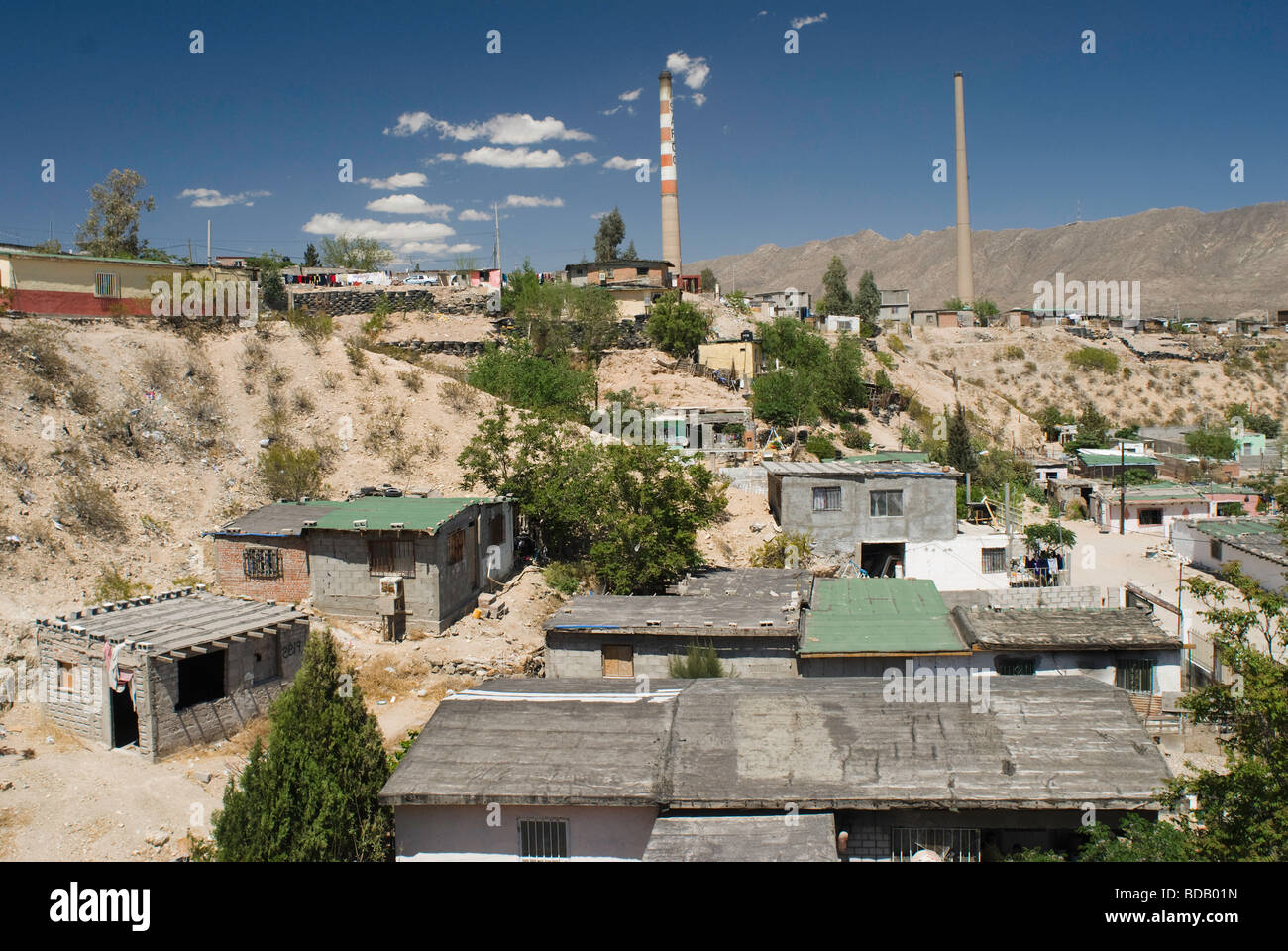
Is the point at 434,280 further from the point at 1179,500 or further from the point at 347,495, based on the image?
the point at 1179,500

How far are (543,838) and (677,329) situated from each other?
3743 centimetres

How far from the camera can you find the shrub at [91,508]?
2077 cm

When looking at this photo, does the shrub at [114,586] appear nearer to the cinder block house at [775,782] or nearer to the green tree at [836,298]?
the cinder block house at [775,782]

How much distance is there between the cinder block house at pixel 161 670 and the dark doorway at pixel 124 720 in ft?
0.05

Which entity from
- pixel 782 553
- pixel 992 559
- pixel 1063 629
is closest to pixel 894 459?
pixel 992 559

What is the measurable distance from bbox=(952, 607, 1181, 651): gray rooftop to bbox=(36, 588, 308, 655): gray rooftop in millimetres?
12298

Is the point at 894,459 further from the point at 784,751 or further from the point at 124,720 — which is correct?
the point at 124,720

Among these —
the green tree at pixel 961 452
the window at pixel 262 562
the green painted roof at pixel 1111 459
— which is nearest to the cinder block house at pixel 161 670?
the window at pixel 262 562

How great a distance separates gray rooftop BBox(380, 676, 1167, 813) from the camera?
953 centimetres

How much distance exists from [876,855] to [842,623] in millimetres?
7810

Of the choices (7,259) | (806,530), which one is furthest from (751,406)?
(7,259)

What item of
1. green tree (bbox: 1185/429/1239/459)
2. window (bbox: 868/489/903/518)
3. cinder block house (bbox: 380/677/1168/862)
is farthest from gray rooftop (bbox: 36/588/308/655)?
green tree (bbox: 1185/429/1239/459)

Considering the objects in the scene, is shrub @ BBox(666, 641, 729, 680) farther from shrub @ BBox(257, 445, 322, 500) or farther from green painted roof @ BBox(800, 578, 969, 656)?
shrub @ BBox(257, 445, 322, 500)

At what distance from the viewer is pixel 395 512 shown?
19.7m
